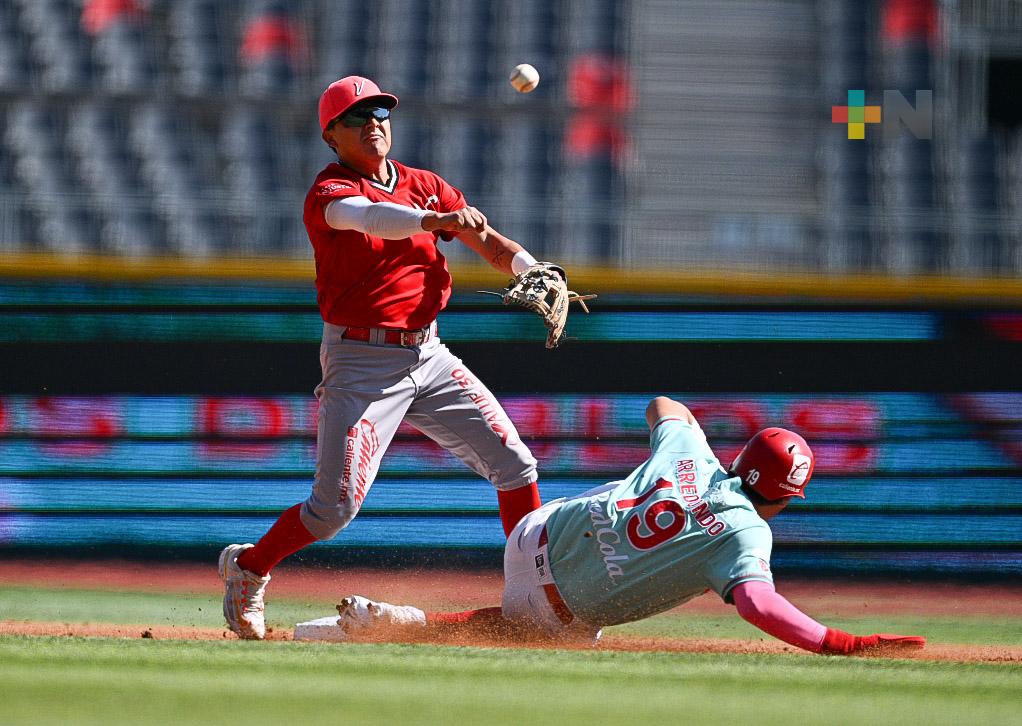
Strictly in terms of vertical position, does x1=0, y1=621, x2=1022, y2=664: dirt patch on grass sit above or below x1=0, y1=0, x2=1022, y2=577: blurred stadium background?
below

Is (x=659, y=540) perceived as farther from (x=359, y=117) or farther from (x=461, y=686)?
(x=359, y=117)

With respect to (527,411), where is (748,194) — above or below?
above

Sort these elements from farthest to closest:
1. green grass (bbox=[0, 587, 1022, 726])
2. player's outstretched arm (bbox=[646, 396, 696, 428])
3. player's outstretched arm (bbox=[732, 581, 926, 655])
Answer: player's outstretched arm (bbox=[646, 396, 696, 428])
player's outstretched arm (bbox=[732, 581, 926, 655])
green grass (bbox=[0, 587, 1022, 726])

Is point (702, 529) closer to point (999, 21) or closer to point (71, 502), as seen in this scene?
point (71, 502)

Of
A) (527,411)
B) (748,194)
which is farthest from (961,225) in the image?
(527,411)

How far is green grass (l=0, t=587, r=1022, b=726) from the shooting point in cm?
286

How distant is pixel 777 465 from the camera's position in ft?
12.6

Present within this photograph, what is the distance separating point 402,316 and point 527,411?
189 centimetres

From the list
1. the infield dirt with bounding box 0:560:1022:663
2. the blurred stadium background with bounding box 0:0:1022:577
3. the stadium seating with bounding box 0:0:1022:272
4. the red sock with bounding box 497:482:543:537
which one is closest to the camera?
the red sock with bounding box 497:482:543:537

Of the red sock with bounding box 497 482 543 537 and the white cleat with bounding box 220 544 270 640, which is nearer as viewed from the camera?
the white cleat with bounding box 220 544 270 640

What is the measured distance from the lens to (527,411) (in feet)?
19.6

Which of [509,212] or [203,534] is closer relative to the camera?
[203,534]

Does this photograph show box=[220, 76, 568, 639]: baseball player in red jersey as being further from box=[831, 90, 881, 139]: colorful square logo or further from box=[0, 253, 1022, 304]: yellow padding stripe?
box=[831, 90, 881, 139]: colorful square logo

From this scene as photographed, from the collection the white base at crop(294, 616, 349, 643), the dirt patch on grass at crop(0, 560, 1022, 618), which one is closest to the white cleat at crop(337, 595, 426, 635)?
the white base at crop(294, 616, 349, 643)
